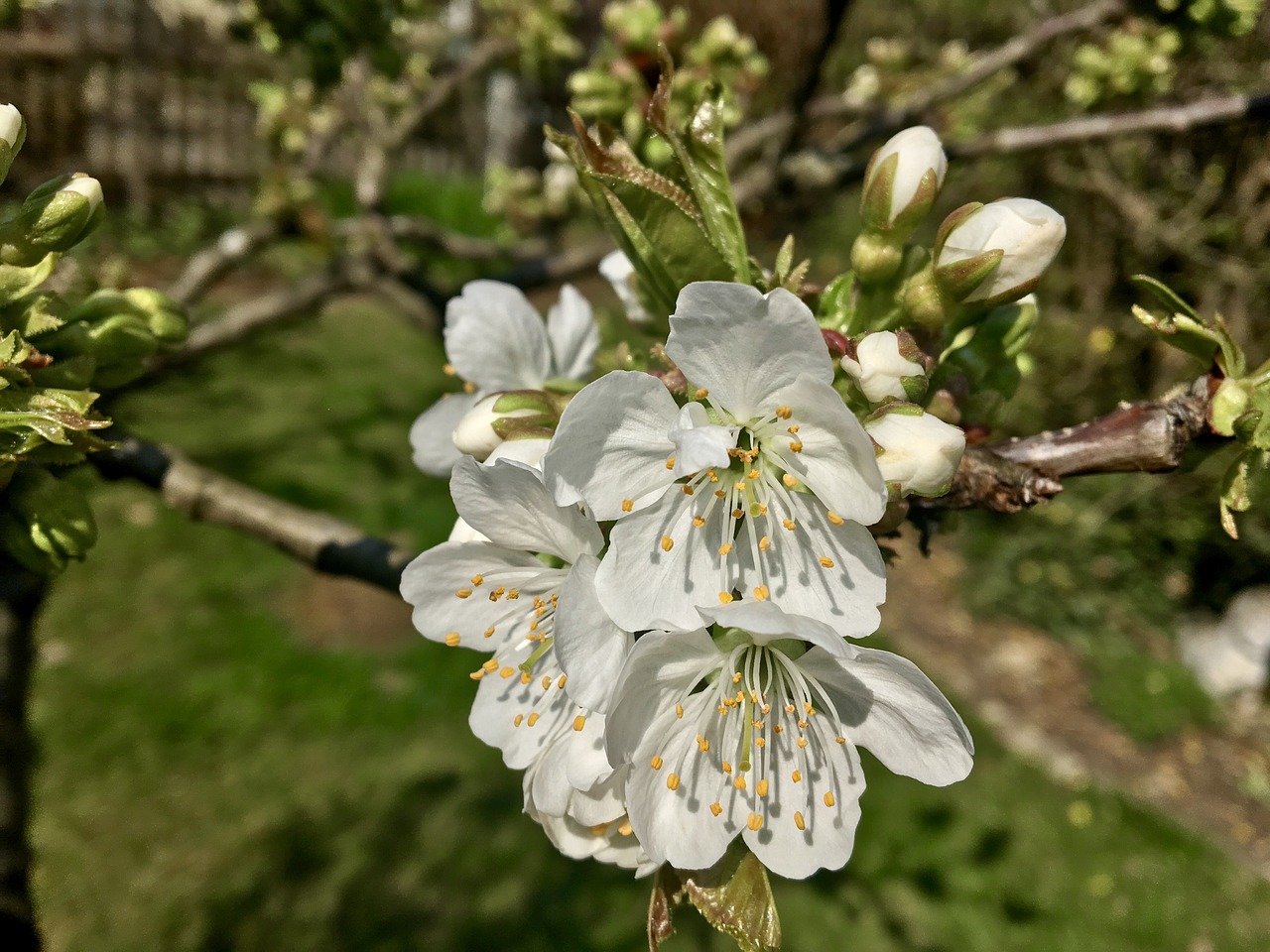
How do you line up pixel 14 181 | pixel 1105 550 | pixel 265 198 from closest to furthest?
pixel 265 198, pixel 1105 550, pixel 14 181

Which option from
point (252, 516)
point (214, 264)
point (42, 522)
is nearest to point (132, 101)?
point (214, 264)

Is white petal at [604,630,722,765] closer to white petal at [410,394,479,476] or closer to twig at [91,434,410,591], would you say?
white petal at [410,394,479,476]

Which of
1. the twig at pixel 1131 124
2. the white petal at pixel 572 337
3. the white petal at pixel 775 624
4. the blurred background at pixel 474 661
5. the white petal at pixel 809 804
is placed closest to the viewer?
the white petal at pixel 775 624

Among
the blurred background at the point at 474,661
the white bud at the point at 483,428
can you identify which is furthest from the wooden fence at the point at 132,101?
the white bud at the point at 483,428

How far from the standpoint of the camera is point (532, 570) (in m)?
1.20

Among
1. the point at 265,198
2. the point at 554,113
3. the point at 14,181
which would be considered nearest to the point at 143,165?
the point at 14,181

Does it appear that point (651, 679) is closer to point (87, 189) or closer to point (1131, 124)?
point (87, 189)

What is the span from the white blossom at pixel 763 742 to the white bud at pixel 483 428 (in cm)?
37

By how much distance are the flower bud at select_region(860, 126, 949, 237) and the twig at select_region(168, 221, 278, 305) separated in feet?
7.05

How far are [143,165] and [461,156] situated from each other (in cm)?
475

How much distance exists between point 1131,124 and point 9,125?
9.21 feet

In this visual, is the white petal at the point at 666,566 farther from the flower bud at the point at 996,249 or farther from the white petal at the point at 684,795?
the flower bud at the point at 996,249

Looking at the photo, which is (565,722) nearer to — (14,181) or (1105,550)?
(1105,550)

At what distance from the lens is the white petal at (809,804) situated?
3.61ft
